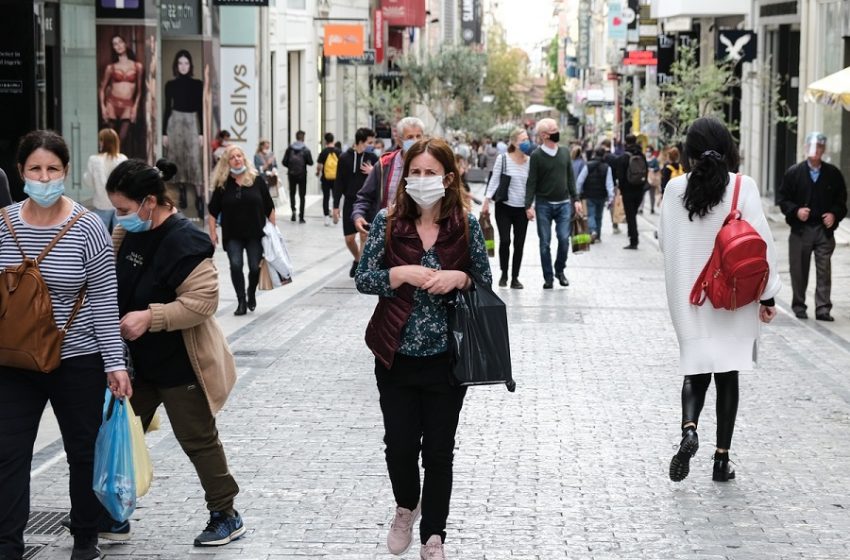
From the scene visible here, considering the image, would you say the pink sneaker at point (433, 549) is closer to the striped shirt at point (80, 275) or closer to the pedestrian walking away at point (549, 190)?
A: the striped shirt at point (80, 275)

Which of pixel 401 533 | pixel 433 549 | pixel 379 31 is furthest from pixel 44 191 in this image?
pixel 379 31

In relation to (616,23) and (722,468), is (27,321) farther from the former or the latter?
(616,23)

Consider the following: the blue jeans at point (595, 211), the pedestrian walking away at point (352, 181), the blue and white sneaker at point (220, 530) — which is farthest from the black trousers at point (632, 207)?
the blue and white sneaker at point (220, 530)

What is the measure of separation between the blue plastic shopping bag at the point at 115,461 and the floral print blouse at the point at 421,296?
1.10 m

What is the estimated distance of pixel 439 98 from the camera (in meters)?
69.8

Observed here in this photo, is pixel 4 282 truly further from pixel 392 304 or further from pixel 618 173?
pixel 618 173

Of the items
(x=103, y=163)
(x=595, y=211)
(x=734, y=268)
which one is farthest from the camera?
(x=595, y=211)

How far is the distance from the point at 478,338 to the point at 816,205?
30.4ft

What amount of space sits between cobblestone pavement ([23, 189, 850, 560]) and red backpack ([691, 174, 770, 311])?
97 centimetres

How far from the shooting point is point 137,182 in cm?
611

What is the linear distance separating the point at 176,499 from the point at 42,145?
6.98 feet

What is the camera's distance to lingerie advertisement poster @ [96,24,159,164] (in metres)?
21.8

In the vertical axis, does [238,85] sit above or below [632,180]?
above

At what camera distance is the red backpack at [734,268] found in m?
7.21
